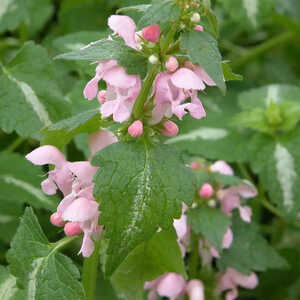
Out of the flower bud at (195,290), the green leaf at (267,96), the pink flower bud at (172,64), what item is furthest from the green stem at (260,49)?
the pink flower bud at (172,64)

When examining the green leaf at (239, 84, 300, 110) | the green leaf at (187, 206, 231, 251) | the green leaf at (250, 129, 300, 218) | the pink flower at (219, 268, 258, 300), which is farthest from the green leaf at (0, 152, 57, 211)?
the green leaf at (239, 84, 300, 110)

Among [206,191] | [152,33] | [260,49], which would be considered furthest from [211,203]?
[260,49]

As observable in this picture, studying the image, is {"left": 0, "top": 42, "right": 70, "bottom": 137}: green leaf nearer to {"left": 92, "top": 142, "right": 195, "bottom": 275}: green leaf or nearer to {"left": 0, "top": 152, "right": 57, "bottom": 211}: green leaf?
{"left": 0, "top": 152, "right": 57, "bottom": 211}: green leaf

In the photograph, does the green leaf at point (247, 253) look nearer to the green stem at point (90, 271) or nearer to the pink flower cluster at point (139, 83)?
the green stem at point (90, 271)

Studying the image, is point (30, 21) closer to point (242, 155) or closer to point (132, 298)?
point (242, 155)

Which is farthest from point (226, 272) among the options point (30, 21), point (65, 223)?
point (30, 21)

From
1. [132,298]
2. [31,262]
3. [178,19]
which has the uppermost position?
[178,19]
